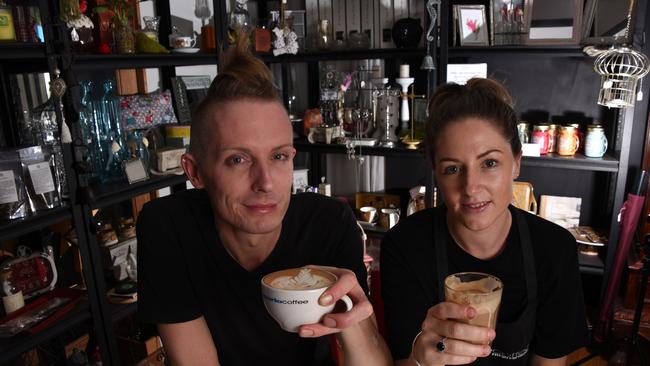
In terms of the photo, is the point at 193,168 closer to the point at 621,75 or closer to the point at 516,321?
the point at 516,321

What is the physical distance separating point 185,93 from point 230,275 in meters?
1.66

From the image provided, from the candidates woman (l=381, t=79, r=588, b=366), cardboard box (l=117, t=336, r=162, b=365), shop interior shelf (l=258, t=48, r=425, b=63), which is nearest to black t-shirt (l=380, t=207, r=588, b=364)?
woman (l=381, t=79, r=588, b=366)

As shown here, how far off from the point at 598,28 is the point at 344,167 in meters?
1.63

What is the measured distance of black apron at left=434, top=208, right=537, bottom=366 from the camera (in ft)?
4.44

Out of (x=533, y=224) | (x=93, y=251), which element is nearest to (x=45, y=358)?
(x=93, y=251)

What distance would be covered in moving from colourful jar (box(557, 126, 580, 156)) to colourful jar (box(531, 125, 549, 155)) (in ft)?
0.23

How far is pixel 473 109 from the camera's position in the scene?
139cm

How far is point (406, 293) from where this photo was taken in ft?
4.53

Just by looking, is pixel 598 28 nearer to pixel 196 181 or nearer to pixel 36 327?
pixel 196 181

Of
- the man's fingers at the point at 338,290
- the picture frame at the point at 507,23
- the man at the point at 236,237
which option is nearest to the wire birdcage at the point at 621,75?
the picture frame at the point at 507,23

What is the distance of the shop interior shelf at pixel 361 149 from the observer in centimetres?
285

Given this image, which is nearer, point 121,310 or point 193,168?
point 193,168

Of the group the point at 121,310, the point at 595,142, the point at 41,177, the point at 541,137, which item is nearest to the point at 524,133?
the point at 541,137

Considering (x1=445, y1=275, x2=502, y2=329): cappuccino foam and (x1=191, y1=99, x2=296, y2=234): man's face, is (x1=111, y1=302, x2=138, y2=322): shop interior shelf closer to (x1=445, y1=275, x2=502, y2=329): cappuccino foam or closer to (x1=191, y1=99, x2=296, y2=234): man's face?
(x1=191, y1=99, x2=296, y2=234): man's face
